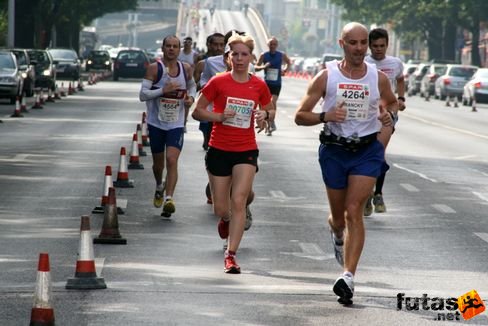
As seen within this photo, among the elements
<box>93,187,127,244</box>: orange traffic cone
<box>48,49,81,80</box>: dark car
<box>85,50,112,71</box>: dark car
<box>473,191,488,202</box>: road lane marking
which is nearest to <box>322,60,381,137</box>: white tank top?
<box>93,187,127,244</box>: orange traffic cone

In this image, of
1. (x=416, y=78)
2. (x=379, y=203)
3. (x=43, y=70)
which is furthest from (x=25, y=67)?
(x=379, y=203)

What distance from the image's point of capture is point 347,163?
415 inches

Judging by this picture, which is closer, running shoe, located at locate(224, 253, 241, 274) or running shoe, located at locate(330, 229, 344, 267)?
running shoe, located at locate(330, 229, 344, 267)

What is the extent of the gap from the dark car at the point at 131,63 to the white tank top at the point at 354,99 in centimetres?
6068

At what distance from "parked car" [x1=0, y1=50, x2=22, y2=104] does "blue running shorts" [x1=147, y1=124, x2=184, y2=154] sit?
2596 centimetres

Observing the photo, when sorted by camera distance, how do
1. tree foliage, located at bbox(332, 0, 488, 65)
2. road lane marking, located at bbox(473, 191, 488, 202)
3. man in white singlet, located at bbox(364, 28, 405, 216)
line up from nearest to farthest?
man in white singlet, located at bbox(364, 28, 405, 216) → road lane marking, located at bbox(473, 191, 488, 202) → tree foliage, located at bbox(332, 0, 488, 65)

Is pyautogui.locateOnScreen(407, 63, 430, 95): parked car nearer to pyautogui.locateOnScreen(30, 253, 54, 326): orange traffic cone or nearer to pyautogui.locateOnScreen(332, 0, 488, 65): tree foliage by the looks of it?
pyautogui.locateOnScreen(332, 0, 488, 65): tree foliage

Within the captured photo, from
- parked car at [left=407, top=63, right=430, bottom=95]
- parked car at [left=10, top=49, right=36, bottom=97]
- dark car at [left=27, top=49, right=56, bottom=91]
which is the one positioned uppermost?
parked car at [left=10, top=49, right=36, bottom=97]

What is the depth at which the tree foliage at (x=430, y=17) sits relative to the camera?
80.0 metres

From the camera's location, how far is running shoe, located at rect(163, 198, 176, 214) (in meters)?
15.5

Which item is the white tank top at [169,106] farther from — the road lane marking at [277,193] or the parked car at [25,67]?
the parked car at [25,67]

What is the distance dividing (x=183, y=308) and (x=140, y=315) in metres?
0.40

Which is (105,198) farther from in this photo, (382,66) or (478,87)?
(478,87)

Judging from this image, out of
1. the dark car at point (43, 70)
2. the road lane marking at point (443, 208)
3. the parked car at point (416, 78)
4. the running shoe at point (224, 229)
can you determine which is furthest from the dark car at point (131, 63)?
the running shoe at point (224, 229)
